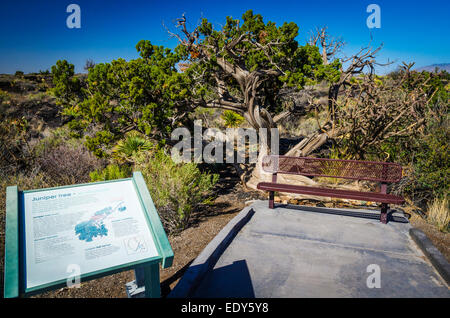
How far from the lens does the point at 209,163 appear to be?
10.1m

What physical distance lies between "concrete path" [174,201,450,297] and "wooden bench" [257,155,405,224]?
478mm

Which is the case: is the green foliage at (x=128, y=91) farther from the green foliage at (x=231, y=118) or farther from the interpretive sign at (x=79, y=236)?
the green foliage at (x=231, y=118)

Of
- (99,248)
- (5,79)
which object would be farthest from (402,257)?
(5,79)

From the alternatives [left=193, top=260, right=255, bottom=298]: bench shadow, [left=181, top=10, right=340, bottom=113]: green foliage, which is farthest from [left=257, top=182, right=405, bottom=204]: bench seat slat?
[left=181, top=10, right=340, bottom=113]: green foliage

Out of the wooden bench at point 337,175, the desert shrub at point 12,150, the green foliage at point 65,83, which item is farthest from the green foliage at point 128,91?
the wooden bench at point 337,175

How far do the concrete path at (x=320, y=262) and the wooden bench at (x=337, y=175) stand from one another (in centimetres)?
48

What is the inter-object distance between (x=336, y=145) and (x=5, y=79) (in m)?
26.0

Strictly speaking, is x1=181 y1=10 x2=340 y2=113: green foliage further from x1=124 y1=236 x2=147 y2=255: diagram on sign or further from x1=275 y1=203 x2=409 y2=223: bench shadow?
x1=124 y1=236 x2=147 y2=255: diagram on sign

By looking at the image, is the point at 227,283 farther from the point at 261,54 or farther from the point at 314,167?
the point at 261,54

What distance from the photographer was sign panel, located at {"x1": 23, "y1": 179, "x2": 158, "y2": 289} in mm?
2041

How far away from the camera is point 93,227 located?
7.64ft

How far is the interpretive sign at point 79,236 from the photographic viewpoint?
1.97m
